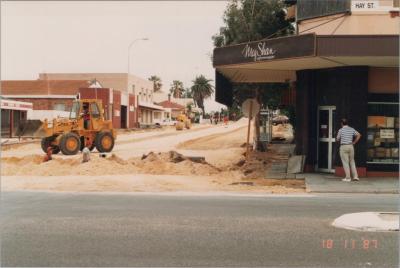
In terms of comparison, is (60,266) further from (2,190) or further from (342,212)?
(2,190)

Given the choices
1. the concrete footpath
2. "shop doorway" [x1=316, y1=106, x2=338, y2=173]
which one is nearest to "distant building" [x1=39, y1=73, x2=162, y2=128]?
"shop doorway" [x1=316, y1=106, x2=338, y2=173]

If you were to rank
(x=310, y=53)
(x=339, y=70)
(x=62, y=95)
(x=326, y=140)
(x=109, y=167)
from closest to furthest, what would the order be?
(x=310, y=53), (x=339, y=70), (x=326, y=140), (x=109, y=167), (x=62, y=95)

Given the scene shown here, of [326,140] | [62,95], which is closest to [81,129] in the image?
[326,140]

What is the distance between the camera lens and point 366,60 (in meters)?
16.6

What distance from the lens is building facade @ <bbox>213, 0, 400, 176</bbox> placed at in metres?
16.0

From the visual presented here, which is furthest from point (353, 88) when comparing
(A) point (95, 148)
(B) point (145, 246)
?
(A) point (95, 148)

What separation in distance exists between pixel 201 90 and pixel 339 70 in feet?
396

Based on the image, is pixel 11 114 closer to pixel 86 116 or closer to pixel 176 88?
pixel 86 116

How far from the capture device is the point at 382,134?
18.0m

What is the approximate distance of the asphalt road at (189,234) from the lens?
6.99 m

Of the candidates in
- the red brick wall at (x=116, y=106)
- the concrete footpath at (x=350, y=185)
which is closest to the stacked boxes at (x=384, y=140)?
the concrete footpath at (x=350, y=185)

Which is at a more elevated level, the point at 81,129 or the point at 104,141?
the point at 81,129
